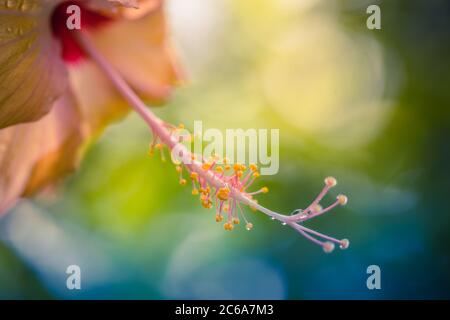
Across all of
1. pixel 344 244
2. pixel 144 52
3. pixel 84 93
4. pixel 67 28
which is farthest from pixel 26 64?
pixel 344 244

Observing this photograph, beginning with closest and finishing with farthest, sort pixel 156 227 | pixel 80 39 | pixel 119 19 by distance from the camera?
1. pixel 80 39
2. pixel 119 19
3. pixel 156 227

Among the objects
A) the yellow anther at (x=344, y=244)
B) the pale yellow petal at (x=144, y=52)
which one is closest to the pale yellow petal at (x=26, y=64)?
the pale yellow petal at (x=144, y=52)

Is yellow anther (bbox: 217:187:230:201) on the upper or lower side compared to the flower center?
lower

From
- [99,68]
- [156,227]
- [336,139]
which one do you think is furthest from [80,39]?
[336,139]

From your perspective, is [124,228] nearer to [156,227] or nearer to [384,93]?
[156,227]

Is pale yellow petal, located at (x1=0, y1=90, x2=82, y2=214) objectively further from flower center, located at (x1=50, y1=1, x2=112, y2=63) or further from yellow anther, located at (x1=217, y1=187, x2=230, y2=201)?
yellow anther, located at (x1=217, y1=187, x2=230, y2=201)

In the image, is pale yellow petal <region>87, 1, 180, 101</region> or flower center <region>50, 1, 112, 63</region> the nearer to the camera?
flower center <region>50, 1, 112, 63</region>

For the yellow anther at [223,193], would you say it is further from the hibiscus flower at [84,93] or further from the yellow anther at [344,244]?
the yellow anther at [344,244]

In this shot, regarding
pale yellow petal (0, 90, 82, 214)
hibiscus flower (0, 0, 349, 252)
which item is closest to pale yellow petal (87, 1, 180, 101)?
hibiscus flower (0, 0, 349, 252)
